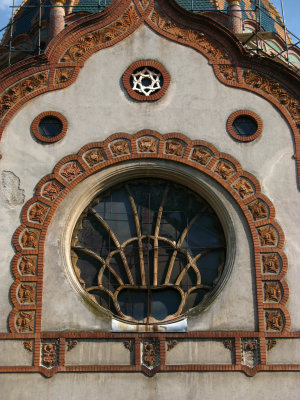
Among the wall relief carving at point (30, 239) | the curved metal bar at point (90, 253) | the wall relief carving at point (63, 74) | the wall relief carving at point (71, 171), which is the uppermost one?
the wall relief carving at point (63, 74)

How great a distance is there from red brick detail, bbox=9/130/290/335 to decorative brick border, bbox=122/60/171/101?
38.0 inches

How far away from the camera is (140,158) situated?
19.0 m

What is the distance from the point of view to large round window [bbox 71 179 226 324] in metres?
18.3

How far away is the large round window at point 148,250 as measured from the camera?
1827 cm

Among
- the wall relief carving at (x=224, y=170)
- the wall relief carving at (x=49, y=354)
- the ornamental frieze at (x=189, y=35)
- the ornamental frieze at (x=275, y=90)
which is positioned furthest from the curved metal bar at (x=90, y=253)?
the ornamental frieze at (x=189, y=35)

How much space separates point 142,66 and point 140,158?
8.28ft

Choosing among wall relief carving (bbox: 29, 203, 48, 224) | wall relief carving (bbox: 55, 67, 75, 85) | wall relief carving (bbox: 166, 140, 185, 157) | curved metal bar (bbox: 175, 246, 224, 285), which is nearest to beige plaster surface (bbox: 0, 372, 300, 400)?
curved metal bar (bbox: 175, 246, 224, 285)

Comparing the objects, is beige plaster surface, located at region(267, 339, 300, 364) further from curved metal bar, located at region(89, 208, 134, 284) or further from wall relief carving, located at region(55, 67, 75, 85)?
wall relief carving, located at region(55, 67, 75, 85)

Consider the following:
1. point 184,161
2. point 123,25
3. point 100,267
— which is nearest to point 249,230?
point 184,161

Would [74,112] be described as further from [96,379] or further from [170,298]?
[96,379]

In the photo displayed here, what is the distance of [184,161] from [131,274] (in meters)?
2.98

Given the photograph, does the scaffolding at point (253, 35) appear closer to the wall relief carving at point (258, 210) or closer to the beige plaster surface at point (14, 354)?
the wall relief carving at point (258, 210)

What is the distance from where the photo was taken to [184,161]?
1888 centimetres

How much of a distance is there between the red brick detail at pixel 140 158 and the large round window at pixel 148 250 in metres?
0.74
